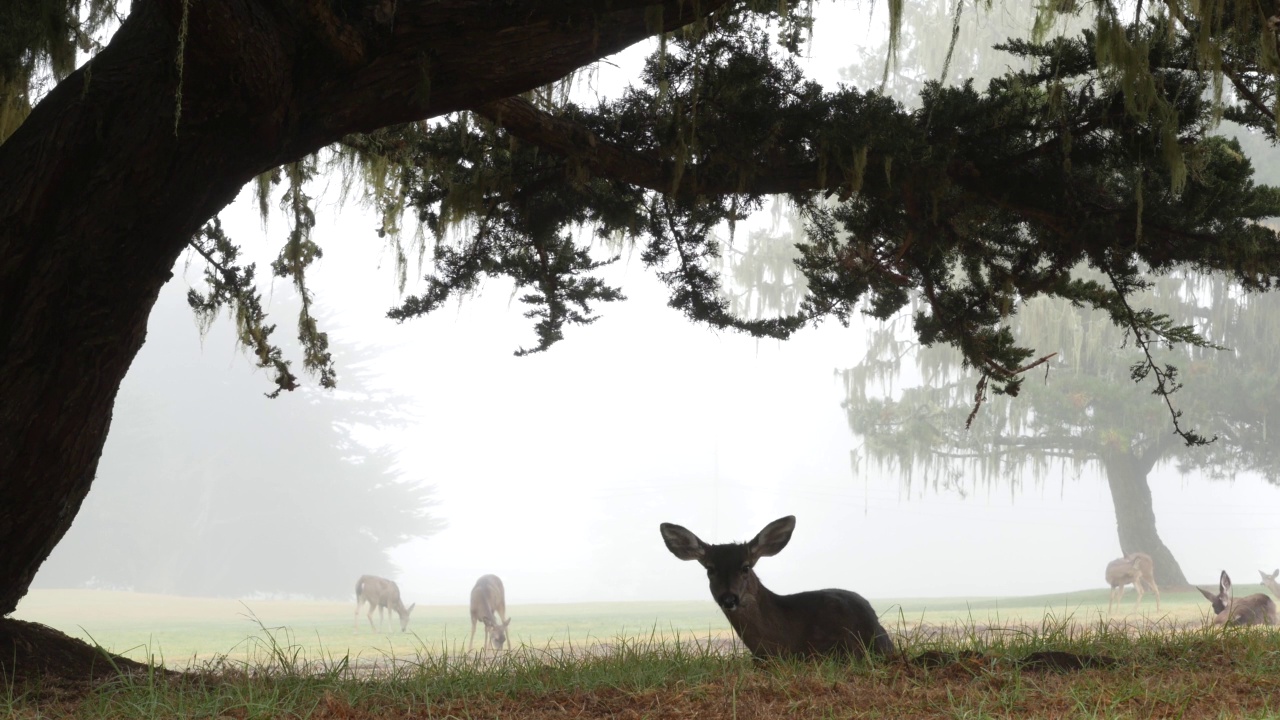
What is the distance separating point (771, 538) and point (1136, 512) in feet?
50.7

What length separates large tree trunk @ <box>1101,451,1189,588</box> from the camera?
16.2 meters

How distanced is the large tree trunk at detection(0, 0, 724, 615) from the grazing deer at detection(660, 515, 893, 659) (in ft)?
5.06

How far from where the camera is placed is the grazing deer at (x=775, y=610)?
10.5ft

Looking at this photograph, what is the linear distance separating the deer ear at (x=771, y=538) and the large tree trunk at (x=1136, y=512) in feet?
47.0

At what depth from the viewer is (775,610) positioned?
3.33 metres

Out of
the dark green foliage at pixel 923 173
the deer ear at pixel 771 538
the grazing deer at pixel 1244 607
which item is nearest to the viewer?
the dark green foliage at pixel 923 173

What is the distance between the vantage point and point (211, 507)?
87.9ft

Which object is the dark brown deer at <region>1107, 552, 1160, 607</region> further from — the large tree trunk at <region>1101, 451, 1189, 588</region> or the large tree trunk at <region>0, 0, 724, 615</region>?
the large tree trunk at <region>0, 0, 724, 615</region>

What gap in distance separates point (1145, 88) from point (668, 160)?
1420 mm

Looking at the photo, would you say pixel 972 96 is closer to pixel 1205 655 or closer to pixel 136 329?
pixel 1205 655

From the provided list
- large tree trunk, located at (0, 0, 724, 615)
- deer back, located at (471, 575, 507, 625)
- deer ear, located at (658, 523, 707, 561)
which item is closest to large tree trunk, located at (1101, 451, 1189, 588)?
deer back, located at (471, 575, 507, 625)

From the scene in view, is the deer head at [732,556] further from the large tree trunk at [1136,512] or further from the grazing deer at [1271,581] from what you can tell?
the large tree trunk at [1136,512]

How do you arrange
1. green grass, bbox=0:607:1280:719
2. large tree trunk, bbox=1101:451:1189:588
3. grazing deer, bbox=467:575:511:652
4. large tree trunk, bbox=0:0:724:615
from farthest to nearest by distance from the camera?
large tree trunk, bbox=1101:451:1189:588, grazing deer, bbox=467:575:511:652, large tree trunk, bbox=0:0:724:615, green grass, bbox=0:607:1280:719

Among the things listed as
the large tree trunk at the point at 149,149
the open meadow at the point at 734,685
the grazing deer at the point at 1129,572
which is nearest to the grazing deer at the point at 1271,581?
the grazing deer at the point at 1129,572
